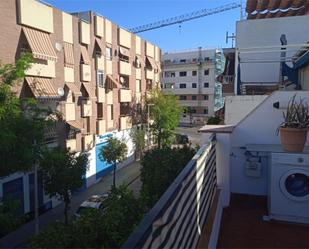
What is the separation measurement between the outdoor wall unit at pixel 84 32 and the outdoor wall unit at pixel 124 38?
16.9 feet

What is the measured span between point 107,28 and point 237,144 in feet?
60.1

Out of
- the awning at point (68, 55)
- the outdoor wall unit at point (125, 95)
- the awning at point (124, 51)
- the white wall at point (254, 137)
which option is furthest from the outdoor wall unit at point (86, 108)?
the white wall at point (254, 137)

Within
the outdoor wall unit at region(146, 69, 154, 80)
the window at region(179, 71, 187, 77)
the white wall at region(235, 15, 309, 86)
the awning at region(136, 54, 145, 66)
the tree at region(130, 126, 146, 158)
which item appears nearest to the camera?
the white wall at region(235, 15, 309, 86)

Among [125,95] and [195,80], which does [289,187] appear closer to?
[125,95]

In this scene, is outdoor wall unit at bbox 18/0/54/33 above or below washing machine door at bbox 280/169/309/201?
above

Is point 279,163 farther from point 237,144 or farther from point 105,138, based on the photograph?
point 105,138

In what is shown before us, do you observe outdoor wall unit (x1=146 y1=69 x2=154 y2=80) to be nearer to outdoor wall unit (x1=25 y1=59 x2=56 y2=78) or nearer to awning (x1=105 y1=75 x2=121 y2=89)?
awning (x1=105 y1=75 x2=121 y2=89)

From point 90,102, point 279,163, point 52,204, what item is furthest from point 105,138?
point 279,163

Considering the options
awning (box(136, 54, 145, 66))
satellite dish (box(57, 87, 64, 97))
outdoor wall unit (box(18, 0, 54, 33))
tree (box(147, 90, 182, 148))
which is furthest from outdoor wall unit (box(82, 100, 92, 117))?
tree (box(147, 90, 182, 148))

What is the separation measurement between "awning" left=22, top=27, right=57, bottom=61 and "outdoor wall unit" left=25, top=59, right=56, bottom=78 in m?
0.35

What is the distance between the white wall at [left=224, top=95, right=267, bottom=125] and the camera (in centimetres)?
861

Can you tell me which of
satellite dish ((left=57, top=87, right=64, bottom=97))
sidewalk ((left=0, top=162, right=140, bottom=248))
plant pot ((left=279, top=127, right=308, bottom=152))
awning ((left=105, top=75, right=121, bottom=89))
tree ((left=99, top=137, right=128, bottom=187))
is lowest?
sidewalk ((left=0, top=162, right=140, bottom=248))

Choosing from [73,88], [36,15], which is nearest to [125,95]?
[73,88]

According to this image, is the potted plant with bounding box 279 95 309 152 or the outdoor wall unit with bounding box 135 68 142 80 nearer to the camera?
the potted plant with bounding box 279 95 309 152
